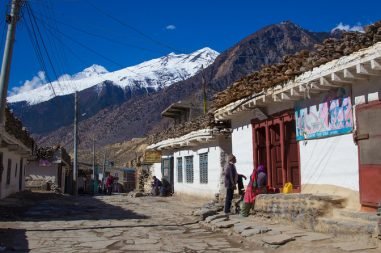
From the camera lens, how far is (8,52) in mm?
13266

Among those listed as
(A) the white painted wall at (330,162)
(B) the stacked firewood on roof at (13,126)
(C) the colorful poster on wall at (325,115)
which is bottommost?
(A) the white painted wall at (330,162)

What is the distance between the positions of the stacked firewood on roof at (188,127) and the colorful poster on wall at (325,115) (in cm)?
770

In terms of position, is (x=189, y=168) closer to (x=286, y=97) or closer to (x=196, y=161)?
(x=196, y=161)

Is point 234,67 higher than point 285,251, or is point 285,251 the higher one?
point 234,67

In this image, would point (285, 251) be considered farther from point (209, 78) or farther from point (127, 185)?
point (209, 78)

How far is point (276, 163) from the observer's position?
1484cm

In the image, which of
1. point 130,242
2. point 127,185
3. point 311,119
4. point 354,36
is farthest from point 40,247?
point 127,185

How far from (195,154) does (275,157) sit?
9.69m

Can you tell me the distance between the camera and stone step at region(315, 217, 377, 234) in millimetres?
8406

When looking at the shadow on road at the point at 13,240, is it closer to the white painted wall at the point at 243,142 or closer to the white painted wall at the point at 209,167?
the white painted wall at the point at 243,142

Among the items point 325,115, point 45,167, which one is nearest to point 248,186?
point 325,115

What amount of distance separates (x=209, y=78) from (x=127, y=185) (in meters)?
83.0

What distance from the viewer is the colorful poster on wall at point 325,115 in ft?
35.4

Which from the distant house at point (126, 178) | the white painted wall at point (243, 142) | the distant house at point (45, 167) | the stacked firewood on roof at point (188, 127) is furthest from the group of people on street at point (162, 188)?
the distant house at point (126, 178)
